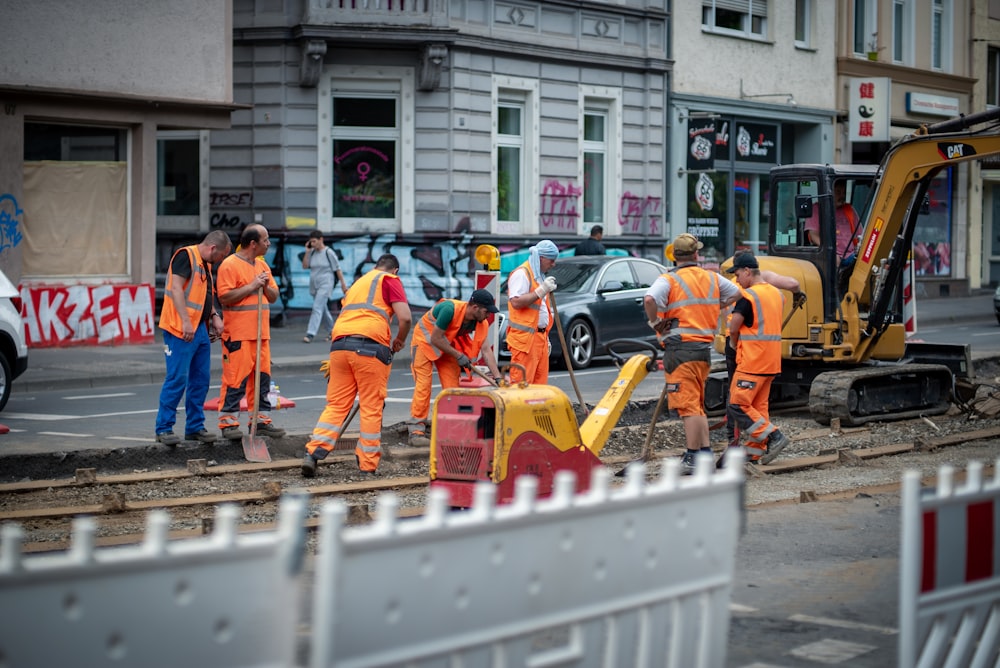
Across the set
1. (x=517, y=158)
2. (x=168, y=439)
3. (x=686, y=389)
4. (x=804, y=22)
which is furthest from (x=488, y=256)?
(x=804, y=22)

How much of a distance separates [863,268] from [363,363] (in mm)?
6528

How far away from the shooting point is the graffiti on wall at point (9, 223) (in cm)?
2011

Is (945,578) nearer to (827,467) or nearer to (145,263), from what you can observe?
(827,467)

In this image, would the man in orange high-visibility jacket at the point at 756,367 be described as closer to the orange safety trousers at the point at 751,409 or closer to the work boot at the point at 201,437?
the orange safety trousers at the point at 751,409

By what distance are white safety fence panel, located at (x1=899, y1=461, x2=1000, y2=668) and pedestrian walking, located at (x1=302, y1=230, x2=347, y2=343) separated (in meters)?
17.8

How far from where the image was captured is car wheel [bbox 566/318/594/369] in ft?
62.5

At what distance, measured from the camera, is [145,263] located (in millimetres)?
21469

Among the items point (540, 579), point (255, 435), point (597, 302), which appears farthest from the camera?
point (597, 302)

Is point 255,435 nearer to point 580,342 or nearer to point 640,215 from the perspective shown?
point 580,342

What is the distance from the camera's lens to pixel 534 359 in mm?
12062

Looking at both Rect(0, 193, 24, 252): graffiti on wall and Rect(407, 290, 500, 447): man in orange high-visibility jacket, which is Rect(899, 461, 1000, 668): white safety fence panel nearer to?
Rect(407, 290, 500, 447): man in orange high-visibility jacket

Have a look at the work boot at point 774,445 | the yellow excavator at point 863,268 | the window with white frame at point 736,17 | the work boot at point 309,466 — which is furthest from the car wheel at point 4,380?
the window with white frame at point 736,17

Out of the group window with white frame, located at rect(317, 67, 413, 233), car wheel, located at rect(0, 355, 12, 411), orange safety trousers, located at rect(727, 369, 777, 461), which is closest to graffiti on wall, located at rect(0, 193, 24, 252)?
window with white frame, located at rect(317, 67, 413, 233)

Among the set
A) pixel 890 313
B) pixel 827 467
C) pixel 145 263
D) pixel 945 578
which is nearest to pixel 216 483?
pixel 827 467
